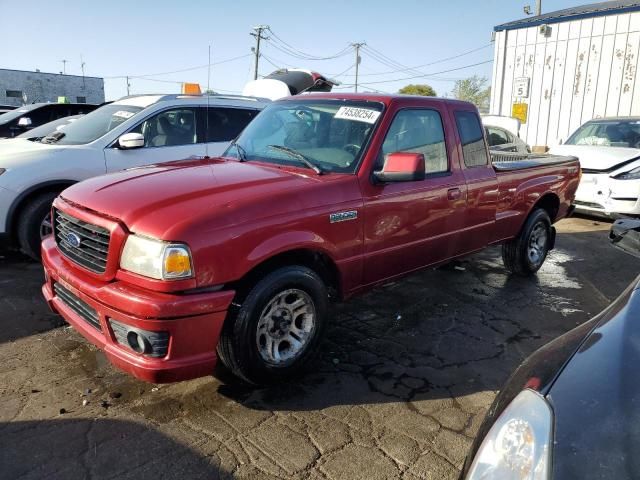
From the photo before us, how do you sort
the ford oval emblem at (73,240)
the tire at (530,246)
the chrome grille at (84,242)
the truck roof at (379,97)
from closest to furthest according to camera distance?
the chrome grille at (84,242), the ford oval emblem at (73,240), the truck roof at (379,97), the tire at (530,246)

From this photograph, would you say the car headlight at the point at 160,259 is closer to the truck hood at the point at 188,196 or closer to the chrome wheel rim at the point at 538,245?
the truck hood at the point at 188,196

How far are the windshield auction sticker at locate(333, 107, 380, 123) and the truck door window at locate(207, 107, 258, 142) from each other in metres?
3.03

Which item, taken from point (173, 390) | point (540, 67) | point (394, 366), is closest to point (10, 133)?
point (173, 390)

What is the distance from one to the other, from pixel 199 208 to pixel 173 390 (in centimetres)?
125

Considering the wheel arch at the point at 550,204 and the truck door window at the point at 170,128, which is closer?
the wheel arch at the point at 550,204

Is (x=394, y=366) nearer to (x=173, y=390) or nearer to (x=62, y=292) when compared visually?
(x=173, y=390)

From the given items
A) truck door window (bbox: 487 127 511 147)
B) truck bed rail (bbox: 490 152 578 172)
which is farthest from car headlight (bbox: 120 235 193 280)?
truck door window (bbox: 487 127 511 147)

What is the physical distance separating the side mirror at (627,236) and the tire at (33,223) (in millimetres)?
5225

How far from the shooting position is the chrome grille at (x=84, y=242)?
2863 mm

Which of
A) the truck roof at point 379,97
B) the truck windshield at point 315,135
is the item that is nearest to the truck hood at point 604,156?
the truck roof at point 379,97

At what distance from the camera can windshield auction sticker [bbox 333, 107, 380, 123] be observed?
3.78 metres

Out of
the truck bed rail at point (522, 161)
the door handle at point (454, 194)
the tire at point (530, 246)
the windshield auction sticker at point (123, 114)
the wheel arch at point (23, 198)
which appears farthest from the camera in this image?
the windshield auction sticker at point (123, 114)

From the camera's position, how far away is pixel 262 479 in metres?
2.43

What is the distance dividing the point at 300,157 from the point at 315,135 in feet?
1.02
